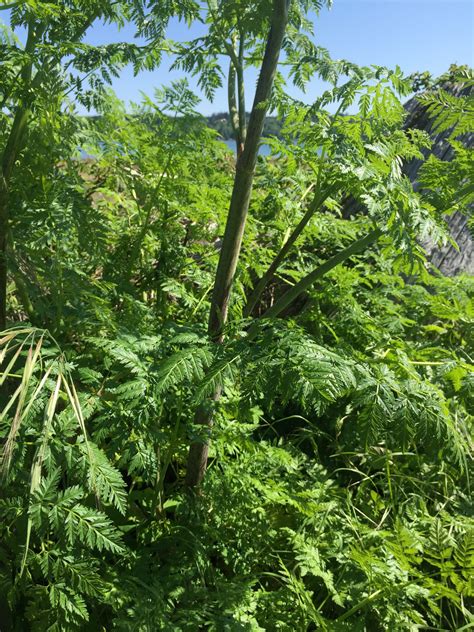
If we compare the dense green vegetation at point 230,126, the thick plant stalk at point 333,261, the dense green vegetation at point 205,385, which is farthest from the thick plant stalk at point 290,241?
the dense green vegetation at point 230,126

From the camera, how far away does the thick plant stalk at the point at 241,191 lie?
6.31ft

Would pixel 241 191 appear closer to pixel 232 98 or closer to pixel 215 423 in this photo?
pixel 232 98

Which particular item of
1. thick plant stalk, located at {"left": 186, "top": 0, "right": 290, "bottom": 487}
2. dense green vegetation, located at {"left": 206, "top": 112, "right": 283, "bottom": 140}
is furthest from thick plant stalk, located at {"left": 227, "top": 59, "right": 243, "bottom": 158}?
thick plant stalk, located at {"left": 186, "top": 0, "right": 290, "bottom": 487}

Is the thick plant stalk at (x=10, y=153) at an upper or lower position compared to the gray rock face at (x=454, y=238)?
lower

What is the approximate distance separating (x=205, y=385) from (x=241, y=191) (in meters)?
0.76

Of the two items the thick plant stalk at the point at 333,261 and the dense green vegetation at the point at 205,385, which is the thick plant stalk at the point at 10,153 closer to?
the dense green vegetation at the point at 205,385

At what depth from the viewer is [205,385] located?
1659mm

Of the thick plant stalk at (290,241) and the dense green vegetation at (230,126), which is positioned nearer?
the thick plant stalk at (290,241)

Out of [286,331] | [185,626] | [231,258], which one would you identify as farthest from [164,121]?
[185,626]

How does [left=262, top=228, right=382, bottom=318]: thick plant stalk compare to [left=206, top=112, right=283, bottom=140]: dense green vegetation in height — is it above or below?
below

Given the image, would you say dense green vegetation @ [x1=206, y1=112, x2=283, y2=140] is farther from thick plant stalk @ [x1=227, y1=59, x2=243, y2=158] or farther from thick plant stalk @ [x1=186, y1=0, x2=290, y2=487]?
thick plant stalk @ [x1=186, y1=0, x2=290, y2=487]

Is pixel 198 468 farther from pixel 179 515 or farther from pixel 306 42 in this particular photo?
pixel 306 42

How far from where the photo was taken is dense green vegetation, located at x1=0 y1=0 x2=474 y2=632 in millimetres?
1731

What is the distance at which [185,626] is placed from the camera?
1857 mm
